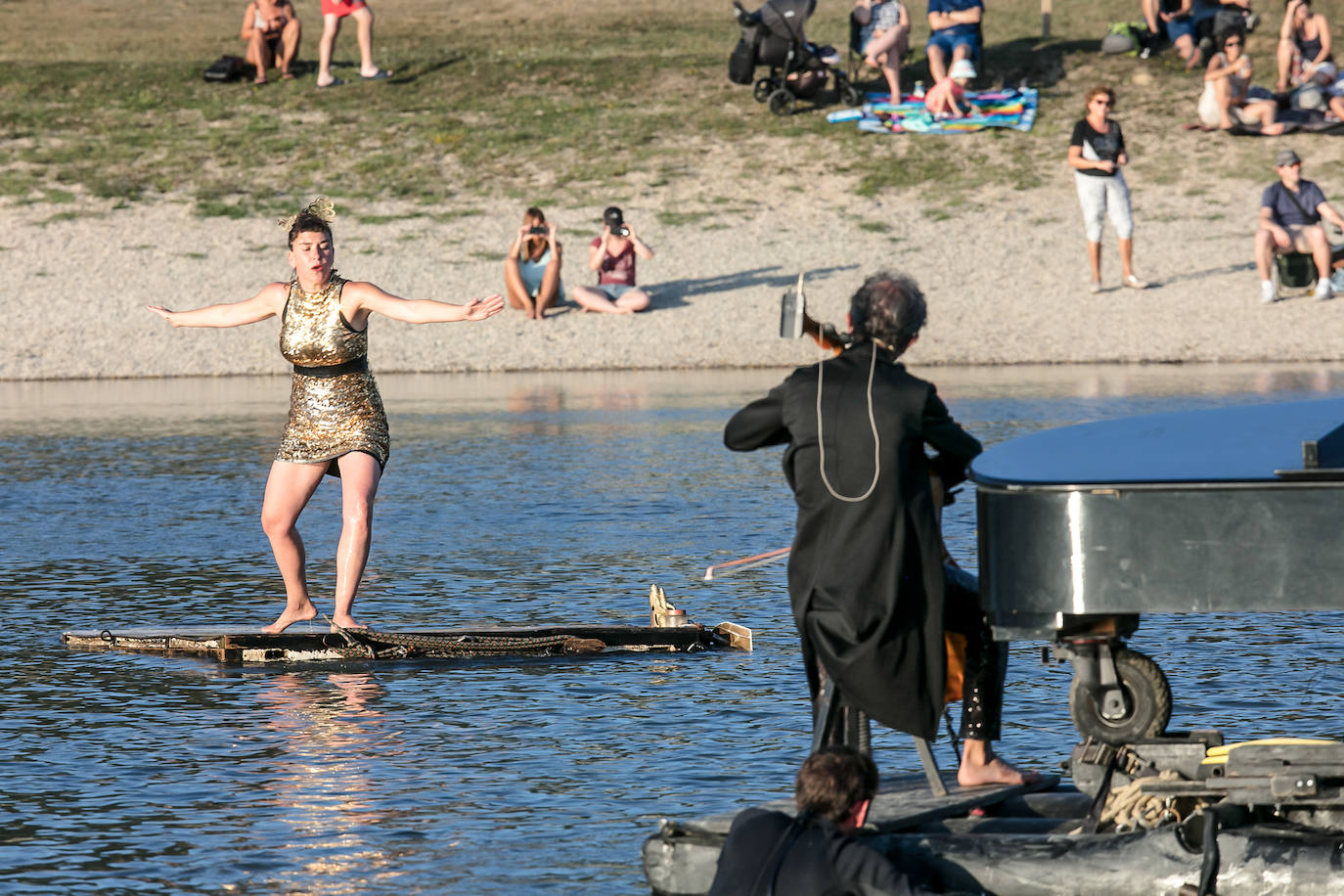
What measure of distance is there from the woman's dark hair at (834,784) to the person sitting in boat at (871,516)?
1.40 ft

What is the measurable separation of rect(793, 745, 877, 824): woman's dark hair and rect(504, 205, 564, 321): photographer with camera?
18.9 metres

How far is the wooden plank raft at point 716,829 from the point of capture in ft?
17.9

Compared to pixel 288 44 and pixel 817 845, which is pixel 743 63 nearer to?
pixel 288 44

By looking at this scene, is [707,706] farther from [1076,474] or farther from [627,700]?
[1076,474]

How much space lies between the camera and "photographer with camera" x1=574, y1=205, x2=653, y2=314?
24.4 m

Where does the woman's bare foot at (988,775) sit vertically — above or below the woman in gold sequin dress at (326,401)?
below

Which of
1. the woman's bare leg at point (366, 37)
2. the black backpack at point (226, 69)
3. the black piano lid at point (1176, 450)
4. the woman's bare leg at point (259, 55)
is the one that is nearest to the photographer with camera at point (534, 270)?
the woman's bare leg at point (366, 37)

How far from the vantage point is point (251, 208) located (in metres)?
29.2

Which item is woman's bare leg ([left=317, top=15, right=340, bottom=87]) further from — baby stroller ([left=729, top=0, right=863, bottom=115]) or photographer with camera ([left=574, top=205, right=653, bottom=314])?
photographer with camera ([left=574, top=205, right=653, bottom=314])

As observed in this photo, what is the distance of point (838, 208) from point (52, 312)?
962 cm

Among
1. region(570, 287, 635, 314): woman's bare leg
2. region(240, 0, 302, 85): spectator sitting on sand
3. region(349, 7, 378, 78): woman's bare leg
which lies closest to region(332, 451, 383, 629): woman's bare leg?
region(570, 287, 635, 314): woman's bare leg

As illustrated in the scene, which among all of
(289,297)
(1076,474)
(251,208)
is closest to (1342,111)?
(251,208)

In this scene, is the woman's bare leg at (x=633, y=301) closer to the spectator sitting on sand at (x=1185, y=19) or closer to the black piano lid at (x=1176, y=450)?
the spectator sitting on sand at (x=1185, y=19)

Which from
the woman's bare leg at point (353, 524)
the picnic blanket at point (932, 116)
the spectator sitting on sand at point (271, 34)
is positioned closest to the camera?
the woman's bare leg at point (353, 524)
